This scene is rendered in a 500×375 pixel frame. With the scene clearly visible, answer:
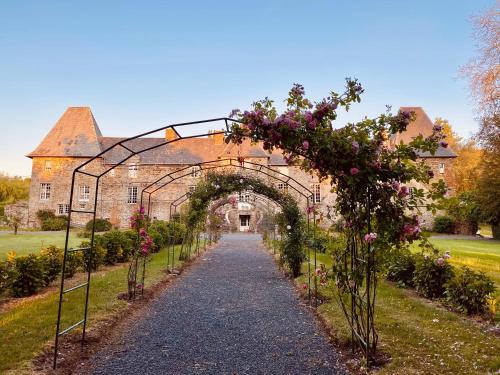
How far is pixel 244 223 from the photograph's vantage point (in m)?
37.1

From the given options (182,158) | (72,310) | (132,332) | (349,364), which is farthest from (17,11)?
(182,158)

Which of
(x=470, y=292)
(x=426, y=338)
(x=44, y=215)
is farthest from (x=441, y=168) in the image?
(x=44, y=215)

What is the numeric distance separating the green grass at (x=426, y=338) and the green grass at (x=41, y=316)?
334cm

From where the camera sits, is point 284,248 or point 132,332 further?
point 284,248

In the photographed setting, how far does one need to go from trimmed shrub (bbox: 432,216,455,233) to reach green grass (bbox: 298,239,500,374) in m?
26.6

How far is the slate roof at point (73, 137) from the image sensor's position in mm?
34000

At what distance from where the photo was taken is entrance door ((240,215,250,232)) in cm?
3681

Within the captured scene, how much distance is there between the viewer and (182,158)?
3478 cm

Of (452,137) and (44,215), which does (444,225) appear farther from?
(44,215)

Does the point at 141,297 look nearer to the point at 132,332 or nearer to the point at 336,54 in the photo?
the point at 132,332

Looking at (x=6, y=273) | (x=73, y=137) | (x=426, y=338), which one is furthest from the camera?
(x=73, y=137)

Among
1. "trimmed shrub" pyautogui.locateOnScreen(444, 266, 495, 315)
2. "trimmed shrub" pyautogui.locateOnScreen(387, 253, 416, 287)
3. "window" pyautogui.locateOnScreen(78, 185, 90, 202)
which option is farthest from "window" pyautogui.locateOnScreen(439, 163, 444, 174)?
"window" pyautogui.locateOnScreen(78, 185, 90, 202)

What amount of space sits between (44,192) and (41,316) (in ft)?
106

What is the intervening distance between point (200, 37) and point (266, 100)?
6.84m
